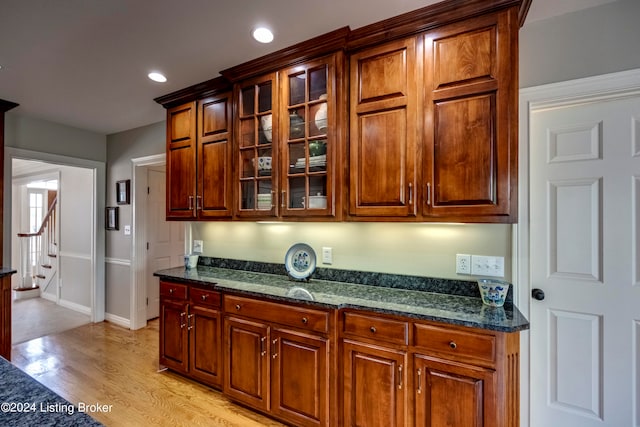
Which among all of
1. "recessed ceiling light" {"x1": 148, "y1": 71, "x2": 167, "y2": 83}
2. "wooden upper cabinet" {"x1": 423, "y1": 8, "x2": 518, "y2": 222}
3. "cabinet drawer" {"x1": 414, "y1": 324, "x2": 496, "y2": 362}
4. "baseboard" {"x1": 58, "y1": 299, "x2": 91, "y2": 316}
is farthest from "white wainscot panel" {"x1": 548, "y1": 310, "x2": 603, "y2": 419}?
"baseboard" {"x1": 58, "y1": 299, "x2": 91, "y2": 316}

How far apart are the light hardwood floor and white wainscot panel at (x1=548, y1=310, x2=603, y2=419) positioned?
5.91 feet

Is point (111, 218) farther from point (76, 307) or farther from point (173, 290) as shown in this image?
point (173, 290)

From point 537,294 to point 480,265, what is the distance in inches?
14.7

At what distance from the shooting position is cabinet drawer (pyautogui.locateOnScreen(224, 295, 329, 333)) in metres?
1.91

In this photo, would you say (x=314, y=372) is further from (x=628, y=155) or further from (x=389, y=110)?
(x=628, y=155)

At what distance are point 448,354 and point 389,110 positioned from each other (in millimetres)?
1427

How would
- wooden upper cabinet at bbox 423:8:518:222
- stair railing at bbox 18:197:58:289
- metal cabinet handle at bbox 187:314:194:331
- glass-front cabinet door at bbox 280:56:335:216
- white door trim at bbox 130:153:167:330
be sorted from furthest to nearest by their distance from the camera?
stair railing at bbox 18:197:58:289, white door trim at bbox 130:153:167:330, metal cabinet handle at bbox 187:314:194:331, glass-front cabinet door at bbox 280:56:335:216, wooden upper cabinet at bbox 423:8:518:222

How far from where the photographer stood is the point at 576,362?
1.79 metres

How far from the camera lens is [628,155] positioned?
5.54ft

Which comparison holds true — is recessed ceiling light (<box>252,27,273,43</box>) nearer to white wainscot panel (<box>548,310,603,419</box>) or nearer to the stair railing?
white wainscot panel (<box>548,310,603,419</box>)

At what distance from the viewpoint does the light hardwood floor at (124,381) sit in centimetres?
220

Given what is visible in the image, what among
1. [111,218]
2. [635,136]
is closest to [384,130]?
[635,136]

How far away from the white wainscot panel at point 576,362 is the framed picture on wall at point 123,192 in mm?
4530

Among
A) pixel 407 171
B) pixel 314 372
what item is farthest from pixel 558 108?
pixel 314 372
